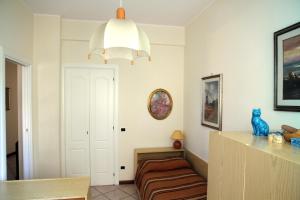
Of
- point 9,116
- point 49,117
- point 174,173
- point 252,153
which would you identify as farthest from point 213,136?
point 9,116

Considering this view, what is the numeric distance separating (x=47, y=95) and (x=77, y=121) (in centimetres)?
70

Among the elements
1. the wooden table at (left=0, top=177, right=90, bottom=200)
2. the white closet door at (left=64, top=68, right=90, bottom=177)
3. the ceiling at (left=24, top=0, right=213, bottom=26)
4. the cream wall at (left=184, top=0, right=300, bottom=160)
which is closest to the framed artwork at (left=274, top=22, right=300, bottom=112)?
the cream wall at (left=184, top=0, right=300, bottom=160)

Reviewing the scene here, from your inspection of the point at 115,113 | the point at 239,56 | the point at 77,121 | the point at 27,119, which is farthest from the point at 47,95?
the point at 239,56

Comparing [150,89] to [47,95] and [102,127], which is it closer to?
[102,127]

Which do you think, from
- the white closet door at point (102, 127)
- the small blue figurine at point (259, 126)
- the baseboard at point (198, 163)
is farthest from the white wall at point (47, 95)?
the small blue figurine at point (259, 126)

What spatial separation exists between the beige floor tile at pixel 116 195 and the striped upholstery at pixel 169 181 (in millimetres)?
374

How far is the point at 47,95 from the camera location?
310 centimetres

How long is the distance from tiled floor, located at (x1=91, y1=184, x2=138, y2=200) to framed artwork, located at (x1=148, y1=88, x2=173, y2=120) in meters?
1.42

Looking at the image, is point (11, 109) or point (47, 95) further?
point (11, 109)

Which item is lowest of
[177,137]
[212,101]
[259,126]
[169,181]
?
[169,181]

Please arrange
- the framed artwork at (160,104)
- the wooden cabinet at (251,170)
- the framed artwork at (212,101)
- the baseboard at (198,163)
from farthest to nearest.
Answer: the framed artwork at (160,104)
the baseboard at (198,163)
the framed artwork at (212,101)
the wooden cabinet at (251,170)

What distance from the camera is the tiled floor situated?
10.1 feet

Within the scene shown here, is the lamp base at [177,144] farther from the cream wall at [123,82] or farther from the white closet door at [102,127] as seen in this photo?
the white closet door at [102,127]

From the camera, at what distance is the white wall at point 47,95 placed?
3.05 metres
